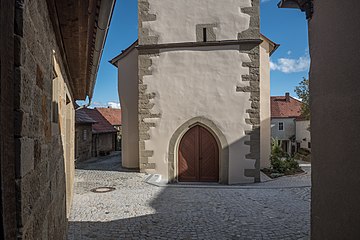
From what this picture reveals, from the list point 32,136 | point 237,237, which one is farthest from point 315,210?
point 32,136

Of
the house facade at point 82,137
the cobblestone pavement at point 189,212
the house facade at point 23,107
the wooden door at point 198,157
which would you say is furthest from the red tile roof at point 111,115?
the house facade at point 23,107

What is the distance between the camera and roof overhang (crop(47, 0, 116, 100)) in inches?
90.4

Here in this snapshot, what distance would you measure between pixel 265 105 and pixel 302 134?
19366mm

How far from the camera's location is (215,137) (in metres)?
9.66

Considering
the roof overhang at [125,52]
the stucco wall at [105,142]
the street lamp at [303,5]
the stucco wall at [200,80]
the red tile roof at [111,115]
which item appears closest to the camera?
the street lamp at [303,5]

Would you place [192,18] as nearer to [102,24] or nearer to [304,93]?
[102,24]

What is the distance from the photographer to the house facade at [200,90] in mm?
9406

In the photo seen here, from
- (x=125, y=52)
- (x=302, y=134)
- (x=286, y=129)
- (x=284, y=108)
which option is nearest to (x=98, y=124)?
(x=125, y=52)

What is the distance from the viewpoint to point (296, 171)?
37.0ft

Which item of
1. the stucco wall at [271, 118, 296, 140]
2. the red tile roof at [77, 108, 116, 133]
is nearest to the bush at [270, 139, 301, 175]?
the red tile roof at [77, 108, 116, 133]

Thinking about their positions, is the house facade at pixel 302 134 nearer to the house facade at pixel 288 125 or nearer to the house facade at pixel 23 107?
the house facade at pixel 288 125

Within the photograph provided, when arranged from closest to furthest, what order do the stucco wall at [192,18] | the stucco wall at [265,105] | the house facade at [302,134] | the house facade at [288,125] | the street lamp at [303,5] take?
the street lamp at [303,5]
the stucco wall at [192,18]
the stucco wall at [265,105]
the house facade at [302,134]
the house facade at [288,125]

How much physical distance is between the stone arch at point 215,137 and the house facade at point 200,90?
3cm

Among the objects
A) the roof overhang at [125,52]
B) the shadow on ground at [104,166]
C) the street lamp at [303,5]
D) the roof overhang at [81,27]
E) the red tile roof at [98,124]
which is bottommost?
the shadow on ground at [104,166]
